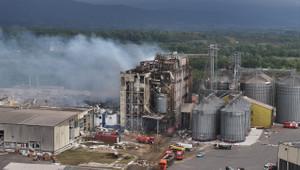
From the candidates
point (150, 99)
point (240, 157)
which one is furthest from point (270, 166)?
point (150, 99)

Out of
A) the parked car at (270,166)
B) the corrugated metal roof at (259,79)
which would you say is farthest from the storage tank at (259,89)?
the parked car at (270,166)

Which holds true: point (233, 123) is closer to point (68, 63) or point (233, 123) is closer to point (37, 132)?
point (37, 132)

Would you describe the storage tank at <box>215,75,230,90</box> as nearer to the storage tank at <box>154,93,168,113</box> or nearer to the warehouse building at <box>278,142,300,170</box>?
the storage tank at <box>154,93,168,113</box>

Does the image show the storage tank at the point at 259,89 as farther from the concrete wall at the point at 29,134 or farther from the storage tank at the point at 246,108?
the concrete wall at the point at 29,134

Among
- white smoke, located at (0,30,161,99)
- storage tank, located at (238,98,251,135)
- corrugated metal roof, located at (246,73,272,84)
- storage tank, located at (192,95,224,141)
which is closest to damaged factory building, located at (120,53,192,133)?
storage tank, located at (192,95,224,141)

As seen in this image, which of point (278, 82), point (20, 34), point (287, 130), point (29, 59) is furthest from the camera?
point (20, 34)

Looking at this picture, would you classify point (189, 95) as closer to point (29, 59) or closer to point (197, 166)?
point (197, 166)

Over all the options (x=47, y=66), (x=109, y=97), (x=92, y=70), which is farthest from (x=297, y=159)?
(x=47, y=66)
